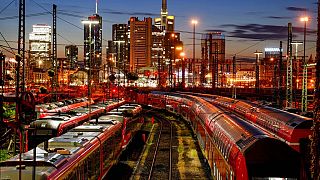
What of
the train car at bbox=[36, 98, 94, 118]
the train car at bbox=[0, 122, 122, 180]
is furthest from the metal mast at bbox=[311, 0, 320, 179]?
the train car at bbox=[36, 98, 94, 118]

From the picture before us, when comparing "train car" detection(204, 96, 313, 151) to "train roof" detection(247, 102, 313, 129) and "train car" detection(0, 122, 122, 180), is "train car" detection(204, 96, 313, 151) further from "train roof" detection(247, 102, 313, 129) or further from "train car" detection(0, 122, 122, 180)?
"train car" detection(0, 122, 122, 180)

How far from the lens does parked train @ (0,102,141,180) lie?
1049 cm

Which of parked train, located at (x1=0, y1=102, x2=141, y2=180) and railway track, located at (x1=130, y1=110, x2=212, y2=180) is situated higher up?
parked train, located at (x1=0, y1=102, x2=141, y2=180)

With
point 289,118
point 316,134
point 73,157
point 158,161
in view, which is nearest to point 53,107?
point 158,161

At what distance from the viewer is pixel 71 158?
1259 centimetres

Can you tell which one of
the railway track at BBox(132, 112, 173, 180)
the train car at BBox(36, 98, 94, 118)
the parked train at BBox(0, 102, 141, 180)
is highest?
the train car at BBox(36, 98, 94, 118)

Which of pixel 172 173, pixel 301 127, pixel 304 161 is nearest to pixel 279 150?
pixel 304 161

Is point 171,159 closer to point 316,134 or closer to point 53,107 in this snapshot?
point 53,107

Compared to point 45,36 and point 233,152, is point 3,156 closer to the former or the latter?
point 233,152

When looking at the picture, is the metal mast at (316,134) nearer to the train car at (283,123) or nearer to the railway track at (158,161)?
A: the train car at (283,123)

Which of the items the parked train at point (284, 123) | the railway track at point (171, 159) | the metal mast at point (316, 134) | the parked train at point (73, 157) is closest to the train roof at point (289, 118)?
the parked train at point (284, 123)

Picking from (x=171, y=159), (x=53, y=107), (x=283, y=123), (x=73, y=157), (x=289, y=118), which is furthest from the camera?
(x=53, y=107)

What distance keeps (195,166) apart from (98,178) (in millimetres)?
9769

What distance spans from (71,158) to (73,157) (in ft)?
0.80
